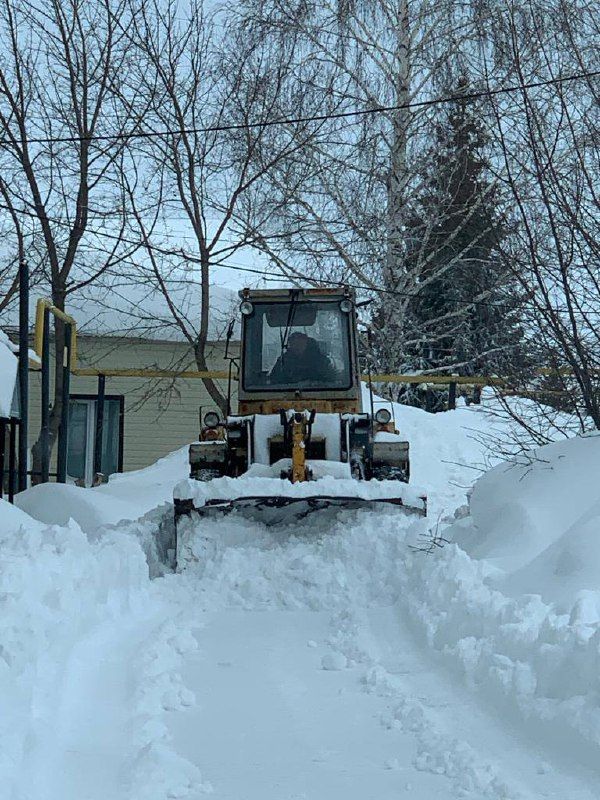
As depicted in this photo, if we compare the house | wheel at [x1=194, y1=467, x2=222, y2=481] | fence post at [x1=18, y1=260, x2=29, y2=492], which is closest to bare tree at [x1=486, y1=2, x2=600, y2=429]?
wheel at [x1=194, y1=467, x2=222, y2=481]

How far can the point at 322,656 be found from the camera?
6.36 metres

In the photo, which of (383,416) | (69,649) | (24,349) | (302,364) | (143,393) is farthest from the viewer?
(143,393)

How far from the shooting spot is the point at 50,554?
7.23m

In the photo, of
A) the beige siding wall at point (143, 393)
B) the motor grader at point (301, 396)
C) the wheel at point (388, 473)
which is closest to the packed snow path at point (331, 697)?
the motor grader at point (301, 396)

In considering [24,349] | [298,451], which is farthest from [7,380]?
[298,451]

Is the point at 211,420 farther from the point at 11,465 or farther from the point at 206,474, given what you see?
the point at 11,465

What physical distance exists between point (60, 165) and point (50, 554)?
12.9 metres

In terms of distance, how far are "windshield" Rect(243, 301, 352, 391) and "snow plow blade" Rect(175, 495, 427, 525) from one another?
1.83 meters

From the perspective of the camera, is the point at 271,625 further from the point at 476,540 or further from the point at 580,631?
the point at 580,631

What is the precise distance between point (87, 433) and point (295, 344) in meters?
12.4

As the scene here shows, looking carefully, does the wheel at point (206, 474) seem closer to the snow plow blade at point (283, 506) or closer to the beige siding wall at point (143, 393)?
the snow plow blade at point (283, 506)

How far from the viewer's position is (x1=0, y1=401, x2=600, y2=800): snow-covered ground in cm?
415

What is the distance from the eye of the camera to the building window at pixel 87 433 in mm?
22500

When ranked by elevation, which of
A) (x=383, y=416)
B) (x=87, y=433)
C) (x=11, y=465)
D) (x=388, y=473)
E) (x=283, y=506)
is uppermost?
(x=87, y=433)
